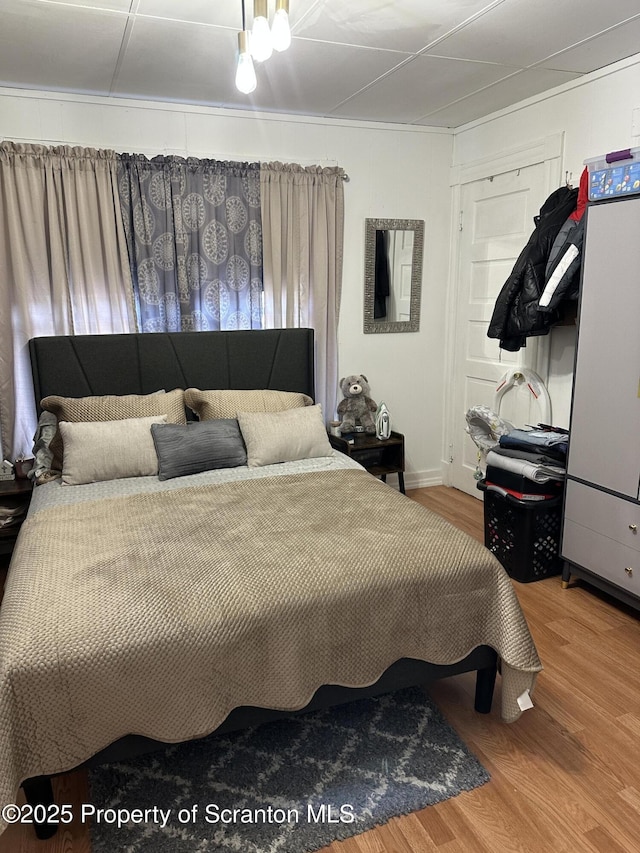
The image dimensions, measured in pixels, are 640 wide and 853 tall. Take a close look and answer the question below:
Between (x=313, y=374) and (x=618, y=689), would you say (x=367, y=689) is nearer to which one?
(x=618, y=689)

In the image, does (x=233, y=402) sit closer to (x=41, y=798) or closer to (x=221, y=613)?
(x=221, y=613)

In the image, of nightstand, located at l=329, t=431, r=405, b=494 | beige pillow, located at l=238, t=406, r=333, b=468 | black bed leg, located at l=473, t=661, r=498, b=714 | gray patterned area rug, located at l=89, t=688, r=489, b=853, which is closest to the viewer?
gray patterned area rug, located at l=89, t=688, r=489, b=853

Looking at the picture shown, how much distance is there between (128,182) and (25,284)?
0.83 m

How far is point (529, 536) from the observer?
315cm

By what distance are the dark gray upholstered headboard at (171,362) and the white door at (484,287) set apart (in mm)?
Result: 1202

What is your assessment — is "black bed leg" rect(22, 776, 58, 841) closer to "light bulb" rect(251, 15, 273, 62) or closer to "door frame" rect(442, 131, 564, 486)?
"light bulb" rect(251, 15, 273, 62)

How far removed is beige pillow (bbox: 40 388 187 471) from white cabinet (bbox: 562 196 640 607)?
6.88 ft

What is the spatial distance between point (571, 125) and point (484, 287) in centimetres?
113

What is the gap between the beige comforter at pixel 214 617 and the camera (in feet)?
5.39

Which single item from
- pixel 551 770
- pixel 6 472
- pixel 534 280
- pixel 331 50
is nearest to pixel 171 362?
pixel 6 472

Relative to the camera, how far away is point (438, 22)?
254cm

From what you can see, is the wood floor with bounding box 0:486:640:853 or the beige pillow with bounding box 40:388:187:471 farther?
the beige pillow with bounding box 40:388:187:471

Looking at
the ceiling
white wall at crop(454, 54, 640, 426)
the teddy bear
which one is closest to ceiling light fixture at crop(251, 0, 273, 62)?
the ceiling

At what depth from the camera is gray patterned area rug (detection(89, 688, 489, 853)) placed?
5.72 feet
